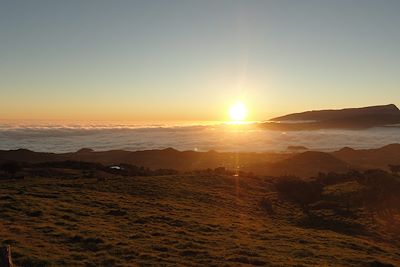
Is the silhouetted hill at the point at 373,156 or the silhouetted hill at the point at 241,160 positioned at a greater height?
the silhouetted hill at the point at 241,160

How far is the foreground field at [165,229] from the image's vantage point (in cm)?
1894

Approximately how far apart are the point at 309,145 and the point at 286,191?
470ft

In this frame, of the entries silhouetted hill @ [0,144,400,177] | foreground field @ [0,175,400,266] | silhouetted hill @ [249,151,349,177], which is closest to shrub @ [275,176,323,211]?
foreground field @ [0,175,400,266]

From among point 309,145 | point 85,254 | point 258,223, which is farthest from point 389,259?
point 309,145

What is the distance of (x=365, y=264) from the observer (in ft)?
67.9

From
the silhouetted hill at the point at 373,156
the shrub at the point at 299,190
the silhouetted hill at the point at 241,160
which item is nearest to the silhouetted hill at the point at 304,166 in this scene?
the silhouetted hill at the point at 241,160

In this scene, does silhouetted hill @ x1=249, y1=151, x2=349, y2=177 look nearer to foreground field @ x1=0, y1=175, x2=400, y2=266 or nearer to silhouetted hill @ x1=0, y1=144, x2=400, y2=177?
silhouetted hill @ x1=0, y1=144, x2=400, y2=177

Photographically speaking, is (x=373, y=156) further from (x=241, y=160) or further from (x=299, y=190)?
(x=299, y=190)

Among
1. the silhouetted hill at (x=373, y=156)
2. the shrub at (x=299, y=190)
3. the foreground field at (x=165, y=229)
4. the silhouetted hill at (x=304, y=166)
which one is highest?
the foreground field at (x=165, y=229)

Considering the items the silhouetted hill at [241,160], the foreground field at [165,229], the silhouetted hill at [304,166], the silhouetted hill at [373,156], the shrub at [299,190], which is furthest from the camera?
the silhouetted hill at [373,156]

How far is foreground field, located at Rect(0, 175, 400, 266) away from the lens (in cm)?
1894

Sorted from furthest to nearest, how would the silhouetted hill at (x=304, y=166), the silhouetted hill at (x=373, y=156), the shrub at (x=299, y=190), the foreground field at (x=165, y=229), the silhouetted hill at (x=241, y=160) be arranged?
the silhouetted hill at (x=373, y=156) → the silhouetted hill at (x=241, y=160) → the silhouetted hill at (x=304, y=166) → the shrub at (x=299, y=190) → the foreground field at (x=165, y=229)

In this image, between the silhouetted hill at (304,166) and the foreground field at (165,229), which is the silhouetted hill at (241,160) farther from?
the foreground field at (165,229)

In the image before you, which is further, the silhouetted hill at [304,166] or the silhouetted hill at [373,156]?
the silhouetted hill at [373,156]
